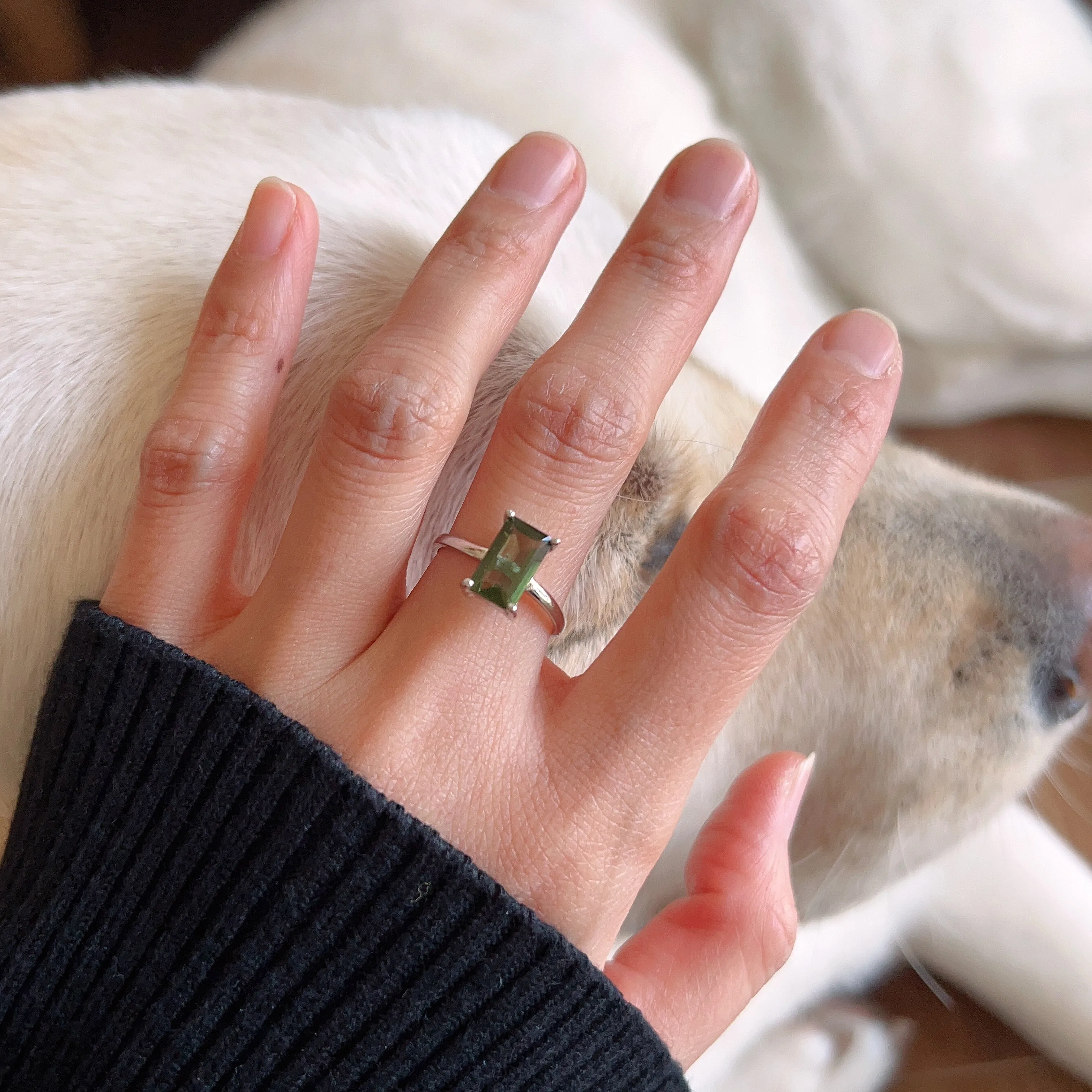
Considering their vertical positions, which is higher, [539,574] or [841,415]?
[841,415]

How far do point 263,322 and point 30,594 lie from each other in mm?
243

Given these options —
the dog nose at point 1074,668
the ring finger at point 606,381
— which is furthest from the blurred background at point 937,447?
the ring finger at point 606,381

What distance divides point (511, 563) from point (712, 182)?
0.31 metres

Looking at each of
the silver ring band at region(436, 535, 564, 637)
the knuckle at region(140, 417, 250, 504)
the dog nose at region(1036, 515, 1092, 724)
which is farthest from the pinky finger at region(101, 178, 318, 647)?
the dog nose at region(1036, 515, 1092, 724)

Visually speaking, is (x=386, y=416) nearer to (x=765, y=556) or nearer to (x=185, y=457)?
(x=185, y=457)

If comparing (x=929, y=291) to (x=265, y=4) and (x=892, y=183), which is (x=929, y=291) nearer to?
(x=892, y=183)

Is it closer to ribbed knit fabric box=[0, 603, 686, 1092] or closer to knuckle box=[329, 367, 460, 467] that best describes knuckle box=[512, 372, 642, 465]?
knuckle box=[329, 367, 460, 467]

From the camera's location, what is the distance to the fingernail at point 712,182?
63 centimetres

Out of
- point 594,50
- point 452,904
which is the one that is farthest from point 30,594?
point 594,50

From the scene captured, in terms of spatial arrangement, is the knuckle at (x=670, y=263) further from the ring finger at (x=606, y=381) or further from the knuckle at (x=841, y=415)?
the knuckle at (x=841, y=415)

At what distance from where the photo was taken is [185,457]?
1.81 ft

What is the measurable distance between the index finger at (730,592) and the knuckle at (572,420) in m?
0.08

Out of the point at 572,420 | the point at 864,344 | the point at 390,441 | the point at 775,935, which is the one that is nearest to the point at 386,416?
the point at 390,441

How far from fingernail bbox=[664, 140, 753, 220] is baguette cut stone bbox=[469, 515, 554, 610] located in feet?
0.86
